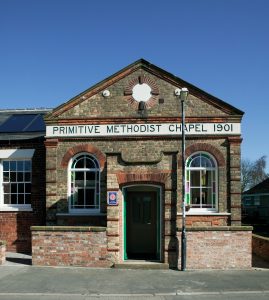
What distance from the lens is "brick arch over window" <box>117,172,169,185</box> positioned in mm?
14492

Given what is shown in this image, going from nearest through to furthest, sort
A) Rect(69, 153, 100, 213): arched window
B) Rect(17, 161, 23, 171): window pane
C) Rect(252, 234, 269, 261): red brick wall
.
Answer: Rect(252, 234, 269, 261): red brick wall
Rect(69, 153, 100, 213): arched window
Rect(17, 161, 23, 171): window pane

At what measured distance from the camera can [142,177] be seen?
14555 mm

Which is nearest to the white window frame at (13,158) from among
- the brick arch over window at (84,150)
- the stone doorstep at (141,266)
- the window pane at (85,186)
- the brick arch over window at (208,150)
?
the brick arch over window at (84,150)

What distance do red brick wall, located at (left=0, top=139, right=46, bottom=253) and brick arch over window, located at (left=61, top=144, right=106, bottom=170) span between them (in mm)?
1715

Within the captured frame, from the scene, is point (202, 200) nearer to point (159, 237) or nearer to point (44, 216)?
point (159, 237)

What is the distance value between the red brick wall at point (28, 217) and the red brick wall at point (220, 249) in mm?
6567

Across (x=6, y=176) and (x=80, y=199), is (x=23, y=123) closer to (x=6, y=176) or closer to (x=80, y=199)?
(x=6, y=176)

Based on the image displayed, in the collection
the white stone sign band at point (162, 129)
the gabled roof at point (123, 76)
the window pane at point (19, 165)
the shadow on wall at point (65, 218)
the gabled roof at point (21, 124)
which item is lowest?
the shadow on wall at point (65, 218)

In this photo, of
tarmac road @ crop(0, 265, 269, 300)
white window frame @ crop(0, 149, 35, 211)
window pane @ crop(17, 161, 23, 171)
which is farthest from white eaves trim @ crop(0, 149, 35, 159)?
tarmac road @ crop(0, 265, 269, 300)

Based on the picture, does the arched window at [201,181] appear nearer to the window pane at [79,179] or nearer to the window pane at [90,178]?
the window pane at [90,178]

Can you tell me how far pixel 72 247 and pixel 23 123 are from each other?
25.0ft

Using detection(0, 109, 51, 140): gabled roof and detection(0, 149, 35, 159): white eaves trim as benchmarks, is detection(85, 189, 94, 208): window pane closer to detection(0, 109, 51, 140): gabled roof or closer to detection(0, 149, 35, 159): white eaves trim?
detection(0, 149, 35, 159): white eaves trim

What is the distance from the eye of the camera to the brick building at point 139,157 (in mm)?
14945

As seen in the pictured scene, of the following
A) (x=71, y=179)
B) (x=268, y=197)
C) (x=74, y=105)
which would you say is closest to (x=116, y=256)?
(x=71, y=179)
